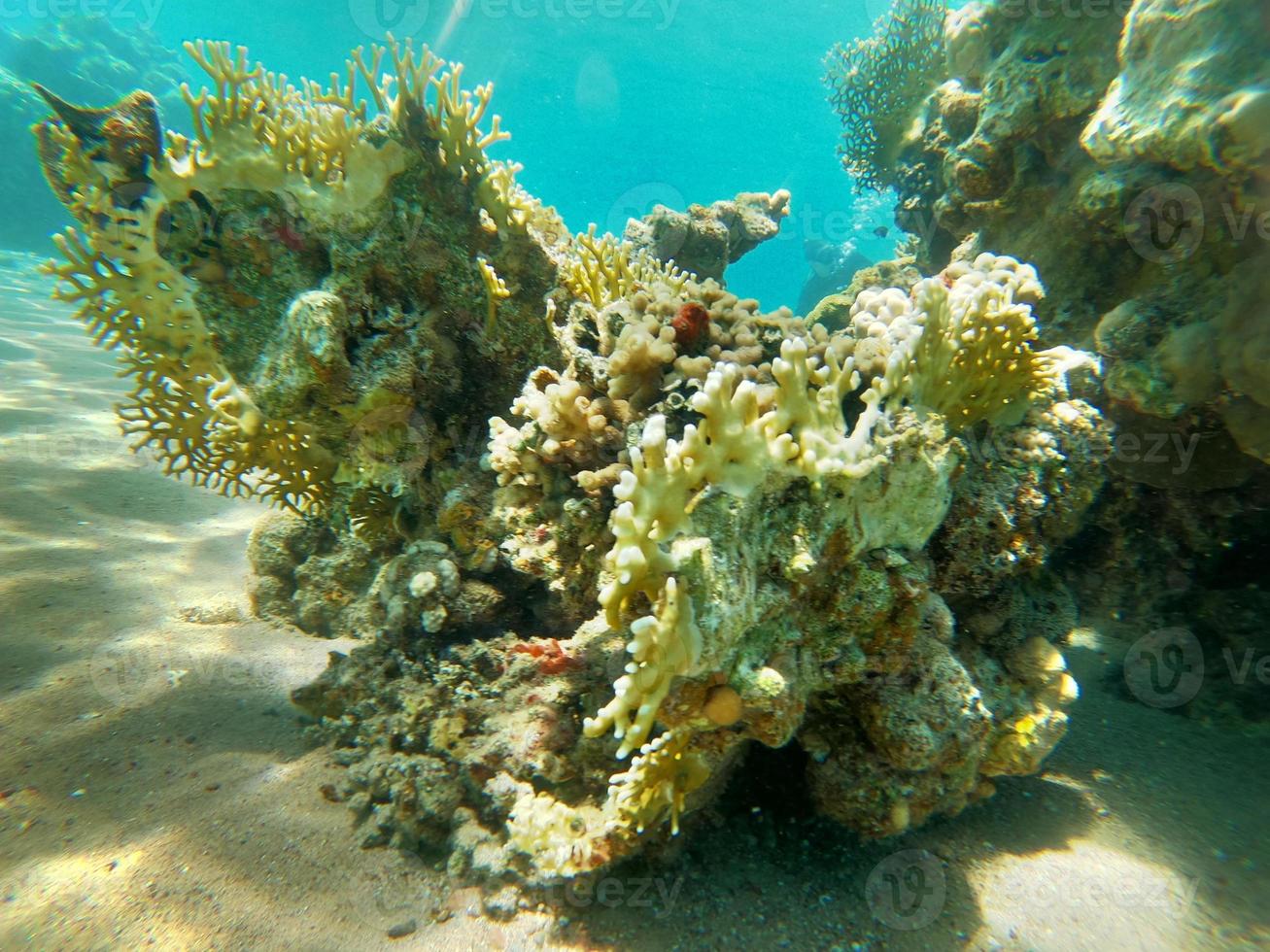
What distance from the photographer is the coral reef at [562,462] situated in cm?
255

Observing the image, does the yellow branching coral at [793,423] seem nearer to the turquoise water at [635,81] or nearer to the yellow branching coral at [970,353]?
the yellow branching coral at [970,353]

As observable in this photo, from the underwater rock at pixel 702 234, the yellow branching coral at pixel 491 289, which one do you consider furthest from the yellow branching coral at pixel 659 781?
the underwater rock at pixel 702 234

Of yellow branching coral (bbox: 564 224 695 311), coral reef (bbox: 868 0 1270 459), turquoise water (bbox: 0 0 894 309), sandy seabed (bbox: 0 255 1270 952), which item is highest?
turquoise water (bbox: 0 0 894 309)

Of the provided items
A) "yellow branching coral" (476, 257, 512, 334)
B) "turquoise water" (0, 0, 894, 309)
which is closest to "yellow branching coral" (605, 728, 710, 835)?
"yellow branching coral" (476, 257, 512, 334)

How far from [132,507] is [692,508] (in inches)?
256

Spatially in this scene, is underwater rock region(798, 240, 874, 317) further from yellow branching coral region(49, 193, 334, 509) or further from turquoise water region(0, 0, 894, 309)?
yellow branching coral region(49, 193, 334, 509)

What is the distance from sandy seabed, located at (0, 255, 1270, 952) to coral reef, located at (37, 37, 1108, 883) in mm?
264

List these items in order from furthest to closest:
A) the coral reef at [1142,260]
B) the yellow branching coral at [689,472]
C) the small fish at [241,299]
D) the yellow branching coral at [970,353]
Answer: the small fish at [241,299] → the coral reef at [1142,260] → the yellow branching coral at [970,353] → the yellow branching coral at [689,472]

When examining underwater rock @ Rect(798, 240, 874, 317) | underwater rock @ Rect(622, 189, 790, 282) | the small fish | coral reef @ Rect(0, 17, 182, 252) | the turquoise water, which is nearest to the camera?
the small fish

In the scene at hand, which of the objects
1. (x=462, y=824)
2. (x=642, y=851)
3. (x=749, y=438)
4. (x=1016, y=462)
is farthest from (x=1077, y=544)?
(x=462, y=824)

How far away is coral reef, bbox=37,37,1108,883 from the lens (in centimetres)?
255

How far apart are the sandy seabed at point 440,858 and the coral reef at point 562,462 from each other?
0.26 metres

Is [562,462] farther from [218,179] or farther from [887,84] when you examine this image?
[887,84]

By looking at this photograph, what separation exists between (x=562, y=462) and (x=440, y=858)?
221 cm
